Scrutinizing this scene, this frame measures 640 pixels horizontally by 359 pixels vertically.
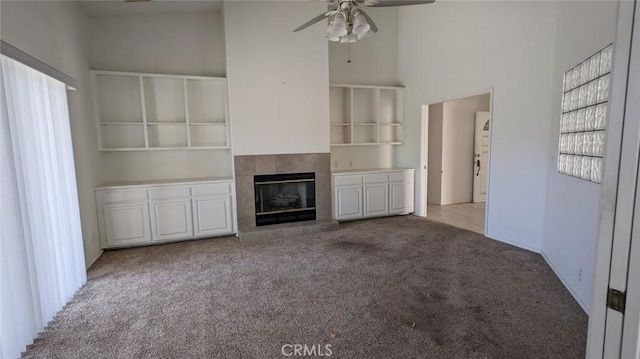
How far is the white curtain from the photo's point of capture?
2.11 metres

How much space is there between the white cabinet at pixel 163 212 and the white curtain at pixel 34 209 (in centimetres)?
100

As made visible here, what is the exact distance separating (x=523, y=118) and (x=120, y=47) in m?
5.67

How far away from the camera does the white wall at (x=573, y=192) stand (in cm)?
258

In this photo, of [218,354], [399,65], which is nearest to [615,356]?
[218,354]

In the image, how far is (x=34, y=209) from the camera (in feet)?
8.21

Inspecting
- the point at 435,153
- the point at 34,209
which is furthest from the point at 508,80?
the point at 34,209

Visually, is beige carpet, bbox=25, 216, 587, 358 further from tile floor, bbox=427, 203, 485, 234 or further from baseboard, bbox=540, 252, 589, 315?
tile floor, bbox=427, 203, 485, 234

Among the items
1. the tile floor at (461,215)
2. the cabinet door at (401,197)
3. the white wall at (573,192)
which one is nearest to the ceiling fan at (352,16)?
the white wall at (573,192)

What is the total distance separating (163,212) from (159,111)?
62.8 inches

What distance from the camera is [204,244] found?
4.63m

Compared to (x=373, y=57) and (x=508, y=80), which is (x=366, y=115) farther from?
(x=508, y=80)

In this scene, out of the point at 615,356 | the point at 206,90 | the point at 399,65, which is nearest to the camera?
the point at 615,356

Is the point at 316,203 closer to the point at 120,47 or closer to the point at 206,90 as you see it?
the point at 206,90

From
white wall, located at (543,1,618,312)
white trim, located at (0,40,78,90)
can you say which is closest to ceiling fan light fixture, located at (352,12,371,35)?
white wall, located at (543,1,618,312)
